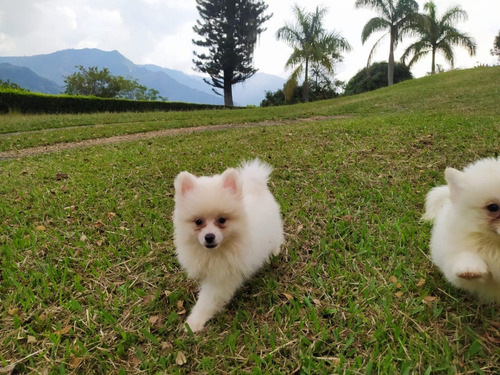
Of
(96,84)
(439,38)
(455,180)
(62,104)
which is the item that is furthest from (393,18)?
(96,84)

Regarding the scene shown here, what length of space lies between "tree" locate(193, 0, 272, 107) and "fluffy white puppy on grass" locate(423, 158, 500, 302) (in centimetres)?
3146

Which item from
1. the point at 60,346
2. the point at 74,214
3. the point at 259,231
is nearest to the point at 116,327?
the point at 60,346

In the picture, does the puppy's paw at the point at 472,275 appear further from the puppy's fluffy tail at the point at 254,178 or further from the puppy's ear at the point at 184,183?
the puppy's ear at the point at 184,183

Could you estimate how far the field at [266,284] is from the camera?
1867mm

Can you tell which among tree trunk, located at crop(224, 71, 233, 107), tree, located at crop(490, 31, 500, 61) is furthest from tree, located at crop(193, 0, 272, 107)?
tree, located at crop(490, 31, 500, 61)

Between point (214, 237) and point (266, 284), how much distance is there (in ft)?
2.48

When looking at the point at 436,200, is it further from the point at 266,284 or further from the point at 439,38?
the point at 439,38

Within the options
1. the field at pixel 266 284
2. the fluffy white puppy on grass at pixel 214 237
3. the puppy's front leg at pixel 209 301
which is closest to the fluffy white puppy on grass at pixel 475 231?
the field at pixel 266 284

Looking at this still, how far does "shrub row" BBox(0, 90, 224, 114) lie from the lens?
17984mm

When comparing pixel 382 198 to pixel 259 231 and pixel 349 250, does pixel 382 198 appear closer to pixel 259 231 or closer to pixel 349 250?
pixel 349 250

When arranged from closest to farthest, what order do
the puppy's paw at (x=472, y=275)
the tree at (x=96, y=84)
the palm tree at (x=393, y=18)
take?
the puppy's paw at (x=472, y=275)
the palm tree at (x=393, y=18)
the tree at (x=96, y=84)

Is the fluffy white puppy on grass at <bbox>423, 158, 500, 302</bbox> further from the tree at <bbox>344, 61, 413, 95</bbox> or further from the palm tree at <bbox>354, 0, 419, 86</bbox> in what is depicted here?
the tree at <bbox>344, 61, 413, 95</bbox>

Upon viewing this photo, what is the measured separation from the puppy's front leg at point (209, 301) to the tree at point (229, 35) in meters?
31.2

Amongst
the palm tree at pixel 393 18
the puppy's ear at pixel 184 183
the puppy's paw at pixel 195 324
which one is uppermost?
the palm tree at pixel 393 18
